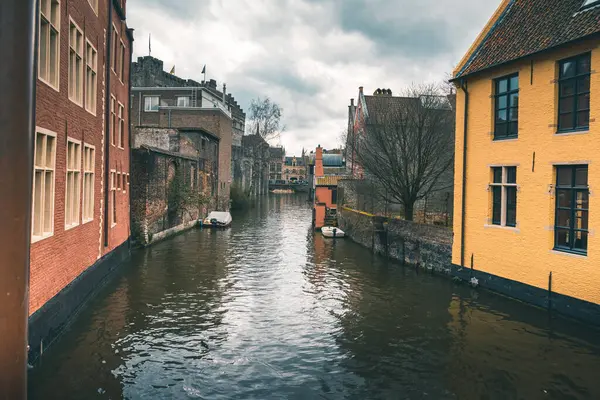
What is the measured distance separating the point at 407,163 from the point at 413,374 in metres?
15.8

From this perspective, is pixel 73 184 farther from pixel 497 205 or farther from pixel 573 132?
pixel 573 132

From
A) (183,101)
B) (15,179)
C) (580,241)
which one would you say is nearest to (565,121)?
(580,241)

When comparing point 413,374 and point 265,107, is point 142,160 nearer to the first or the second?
point 413,374

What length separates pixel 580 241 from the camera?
12.0m

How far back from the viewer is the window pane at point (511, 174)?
14227mm

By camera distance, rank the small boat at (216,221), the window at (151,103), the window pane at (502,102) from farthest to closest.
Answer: the window at (151,103) → the small boat at (216,221) → the window pane at (502,102)

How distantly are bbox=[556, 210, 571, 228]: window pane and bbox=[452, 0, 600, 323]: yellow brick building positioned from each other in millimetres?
27

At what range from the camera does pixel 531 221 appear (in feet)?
43.6

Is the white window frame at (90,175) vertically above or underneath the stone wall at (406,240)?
above

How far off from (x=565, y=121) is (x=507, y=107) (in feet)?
7.72

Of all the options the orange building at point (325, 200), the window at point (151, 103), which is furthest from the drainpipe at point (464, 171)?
the window at point (151, 103)

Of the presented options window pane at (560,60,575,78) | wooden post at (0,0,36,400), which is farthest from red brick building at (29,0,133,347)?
window pane at (560,60,575,78)

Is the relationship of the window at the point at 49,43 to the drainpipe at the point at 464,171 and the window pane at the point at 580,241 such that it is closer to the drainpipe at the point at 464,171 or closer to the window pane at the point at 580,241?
the drainpipe at the point at 464,171

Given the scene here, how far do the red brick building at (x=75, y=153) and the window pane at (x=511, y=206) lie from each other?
12.9 m
